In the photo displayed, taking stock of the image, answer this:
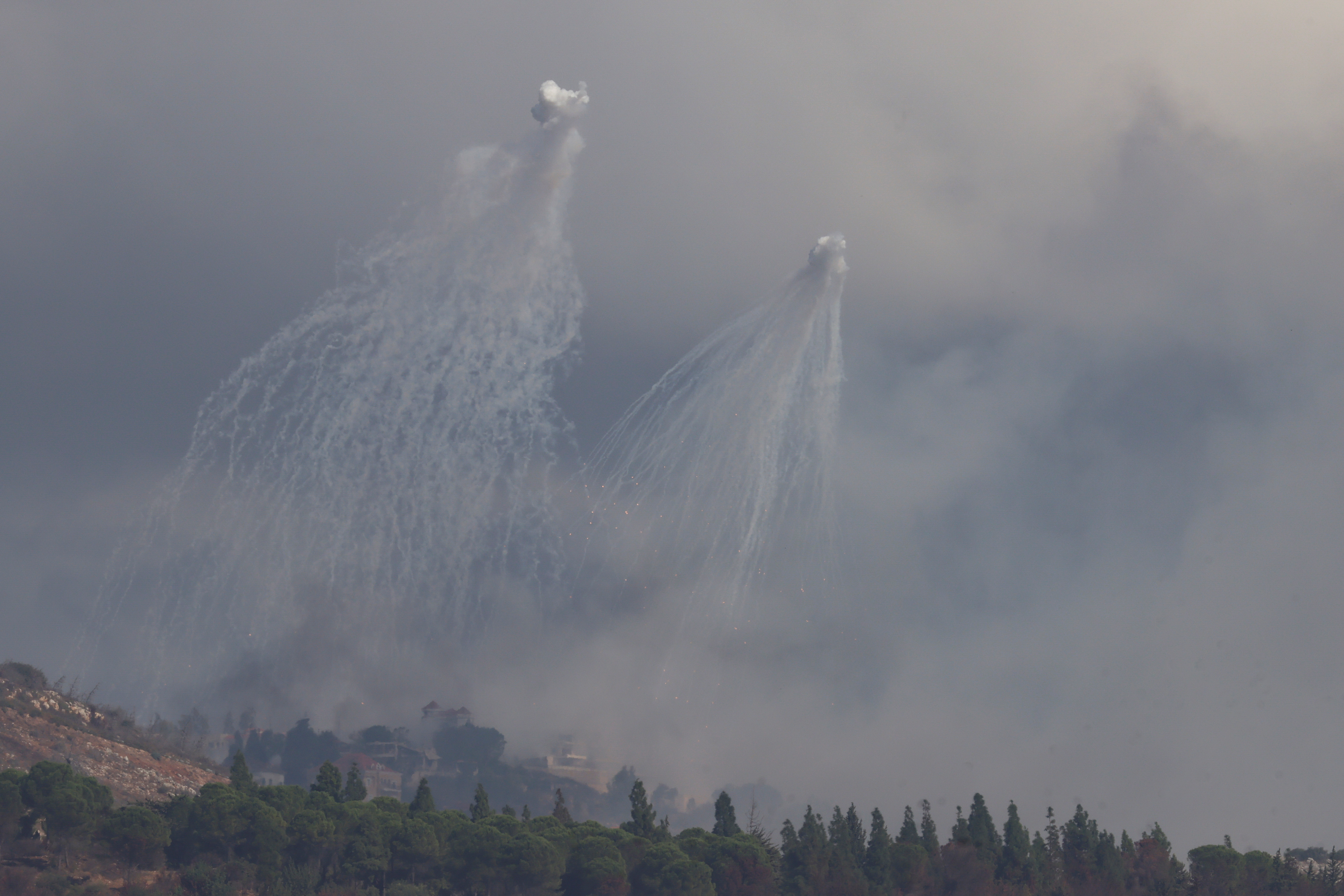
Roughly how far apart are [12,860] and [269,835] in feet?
75.5

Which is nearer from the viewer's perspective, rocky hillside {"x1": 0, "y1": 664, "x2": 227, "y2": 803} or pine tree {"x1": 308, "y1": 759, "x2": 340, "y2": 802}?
pine tree {"x1": 308, "y1": 759, "x2": 340, "y2": 802}

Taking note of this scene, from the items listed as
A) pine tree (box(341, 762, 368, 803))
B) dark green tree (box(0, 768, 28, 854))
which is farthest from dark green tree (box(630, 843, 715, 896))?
dark green tree (box(0, 768, 28, 854))

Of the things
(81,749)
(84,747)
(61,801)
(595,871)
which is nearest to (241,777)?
(61,801)

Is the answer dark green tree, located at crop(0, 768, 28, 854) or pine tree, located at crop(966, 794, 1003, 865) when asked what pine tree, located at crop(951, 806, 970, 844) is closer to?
pine tree, located at crop(966, 794, 1003, 865)

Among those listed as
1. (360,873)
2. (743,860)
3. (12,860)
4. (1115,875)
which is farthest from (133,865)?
(1115,875)

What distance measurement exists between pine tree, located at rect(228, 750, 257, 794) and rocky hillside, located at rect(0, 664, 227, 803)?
35.6 ft

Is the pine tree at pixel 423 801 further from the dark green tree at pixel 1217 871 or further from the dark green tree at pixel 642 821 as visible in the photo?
the dark green tree at pixel 1217 871

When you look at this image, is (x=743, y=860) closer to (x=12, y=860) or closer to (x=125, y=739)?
(x=12, y=860)

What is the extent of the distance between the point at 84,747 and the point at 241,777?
3753 cm

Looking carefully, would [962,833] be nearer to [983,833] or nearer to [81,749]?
[983,833]

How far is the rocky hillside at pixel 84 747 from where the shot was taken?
529 feet

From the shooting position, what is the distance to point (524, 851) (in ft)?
Result: 416

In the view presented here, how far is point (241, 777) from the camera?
479 ft

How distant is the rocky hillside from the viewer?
161m
